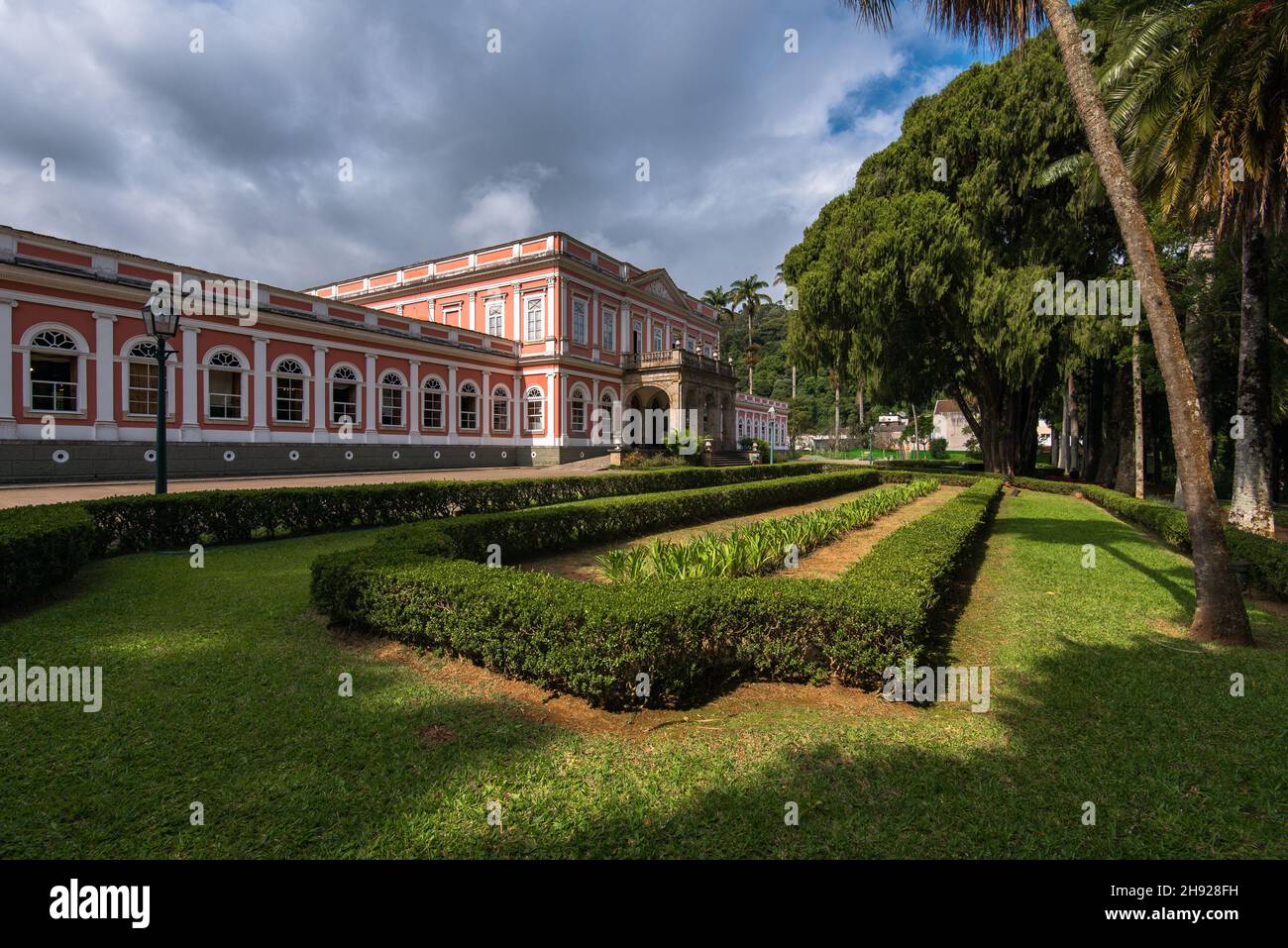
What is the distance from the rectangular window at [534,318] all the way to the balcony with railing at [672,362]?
18.3ft

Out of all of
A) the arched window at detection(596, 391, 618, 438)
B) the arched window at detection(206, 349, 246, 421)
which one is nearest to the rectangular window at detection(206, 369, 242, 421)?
the arched window at detection(206, 349, 246, 421)

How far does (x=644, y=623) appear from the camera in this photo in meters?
3.69

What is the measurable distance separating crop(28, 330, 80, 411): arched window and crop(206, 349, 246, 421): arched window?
11.0ft

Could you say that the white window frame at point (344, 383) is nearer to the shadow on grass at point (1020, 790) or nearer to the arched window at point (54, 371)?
the arched window at point (54, 371)

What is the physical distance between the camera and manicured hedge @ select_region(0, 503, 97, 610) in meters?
5.23

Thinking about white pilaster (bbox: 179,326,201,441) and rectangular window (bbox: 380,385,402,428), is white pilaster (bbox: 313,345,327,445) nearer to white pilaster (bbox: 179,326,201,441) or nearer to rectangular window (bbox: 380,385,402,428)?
rectangular window (bbox: 380,385,402,428)

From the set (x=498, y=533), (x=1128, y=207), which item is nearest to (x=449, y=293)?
(x=498, y=533)

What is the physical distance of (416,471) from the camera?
24.9 meters

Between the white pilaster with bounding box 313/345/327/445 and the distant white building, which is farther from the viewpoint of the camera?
the distant white building

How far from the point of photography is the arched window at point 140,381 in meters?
17.7

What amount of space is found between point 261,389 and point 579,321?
16574mm

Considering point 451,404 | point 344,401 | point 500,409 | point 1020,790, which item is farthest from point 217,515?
point 500,409

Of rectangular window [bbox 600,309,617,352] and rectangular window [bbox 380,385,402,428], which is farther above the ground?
rectangular window [bbox 600,309,617,352]
